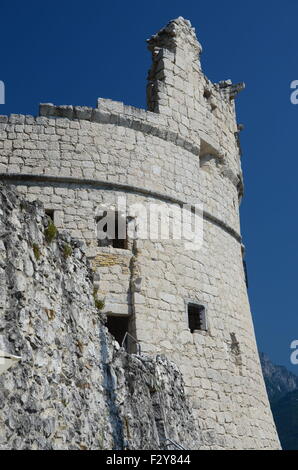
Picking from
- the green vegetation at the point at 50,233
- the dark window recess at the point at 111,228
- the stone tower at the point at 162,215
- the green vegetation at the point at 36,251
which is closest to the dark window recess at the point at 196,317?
the stone tower at the point at 162,215

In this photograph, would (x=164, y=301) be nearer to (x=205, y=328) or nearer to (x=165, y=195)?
(x=205, y=328)

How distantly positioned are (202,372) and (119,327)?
151 cm

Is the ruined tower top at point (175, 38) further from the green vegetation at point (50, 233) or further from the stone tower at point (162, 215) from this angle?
the green vegetation at point (50, 233)

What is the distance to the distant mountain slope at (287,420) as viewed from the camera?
35897 millimetres

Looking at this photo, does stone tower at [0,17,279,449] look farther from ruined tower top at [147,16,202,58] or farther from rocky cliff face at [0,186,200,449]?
rocky cliff face at [0,186,200,449]

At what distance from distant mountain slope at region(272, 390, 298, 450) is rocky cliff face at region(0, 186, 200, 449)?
90.2 feet

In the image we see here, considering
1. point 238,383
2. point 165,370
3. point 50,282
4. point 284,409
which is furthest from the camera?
point 284,409

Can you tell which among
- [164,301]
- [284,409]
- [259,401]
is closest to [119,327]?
[164,301]

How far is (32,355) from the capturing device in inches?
257

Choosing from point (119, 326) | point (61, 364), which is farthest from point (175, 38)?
point (61, 364)

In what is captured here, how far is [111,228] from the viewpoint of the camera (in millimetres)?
11914

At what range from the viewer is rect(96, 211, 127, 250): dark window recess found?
466 inches

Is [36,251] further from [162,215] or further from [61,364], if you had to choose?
[162,215]

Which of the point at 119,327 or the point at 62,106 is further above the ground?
the point at 62,106
